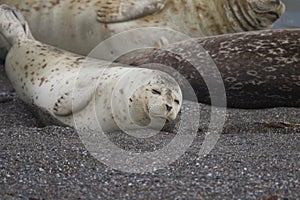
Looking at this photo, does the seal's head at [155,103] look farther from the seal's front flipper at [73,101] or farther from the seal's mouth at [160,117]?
the seal's front flipper at [73,101]

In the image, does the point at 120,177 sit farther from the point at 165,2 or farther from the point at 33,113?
the point at 165,2

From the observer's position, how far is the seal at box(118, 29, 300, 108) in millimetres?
4801

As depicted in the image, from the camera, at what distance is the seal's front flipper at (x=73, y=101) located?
14.9 ft

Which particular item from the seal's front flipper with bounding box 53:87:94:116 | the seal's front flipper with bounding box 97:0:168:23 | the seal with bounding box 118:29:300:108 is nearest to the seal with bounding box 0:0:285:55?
the seal's front flipper with bounding box 97:0:168:23

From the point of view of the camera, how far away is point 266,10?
5621 millimetres

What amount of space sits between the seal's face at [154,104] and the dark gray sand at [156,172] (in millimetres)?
125

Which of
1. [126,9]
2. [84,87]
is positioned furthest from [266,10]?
[84,87]

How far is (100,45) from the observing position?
18.3 feet

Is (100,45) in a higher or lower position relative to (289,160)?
lower

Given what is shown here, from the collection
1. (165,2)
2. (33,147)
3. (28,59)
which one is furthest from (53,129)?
(165,2)

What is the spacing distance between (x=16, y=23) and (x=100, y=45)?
63cm

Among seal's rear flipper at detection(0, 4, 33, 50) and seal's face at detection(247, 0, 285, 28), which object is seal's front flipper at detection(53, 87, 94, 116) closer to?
seal's rear flipper at detection(0, 4, 33, 50)

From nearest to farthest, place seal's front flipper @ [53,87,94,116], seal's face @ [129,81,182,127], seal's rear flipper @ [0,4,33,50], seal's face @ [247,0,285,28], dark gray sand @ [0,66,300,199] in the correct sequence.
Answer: dark gray sand @ [0,66,300,199] → seal's face @ [129,81,182,127] → seal's front flipper @ [53,87,94,116] → seal's rear flipper @ [0,4,33,50] → seal's face @ [247,0,285,28]

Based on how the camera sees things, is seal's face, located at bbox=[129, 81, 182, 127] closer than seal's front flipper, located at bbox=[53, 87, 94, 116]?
Yes
